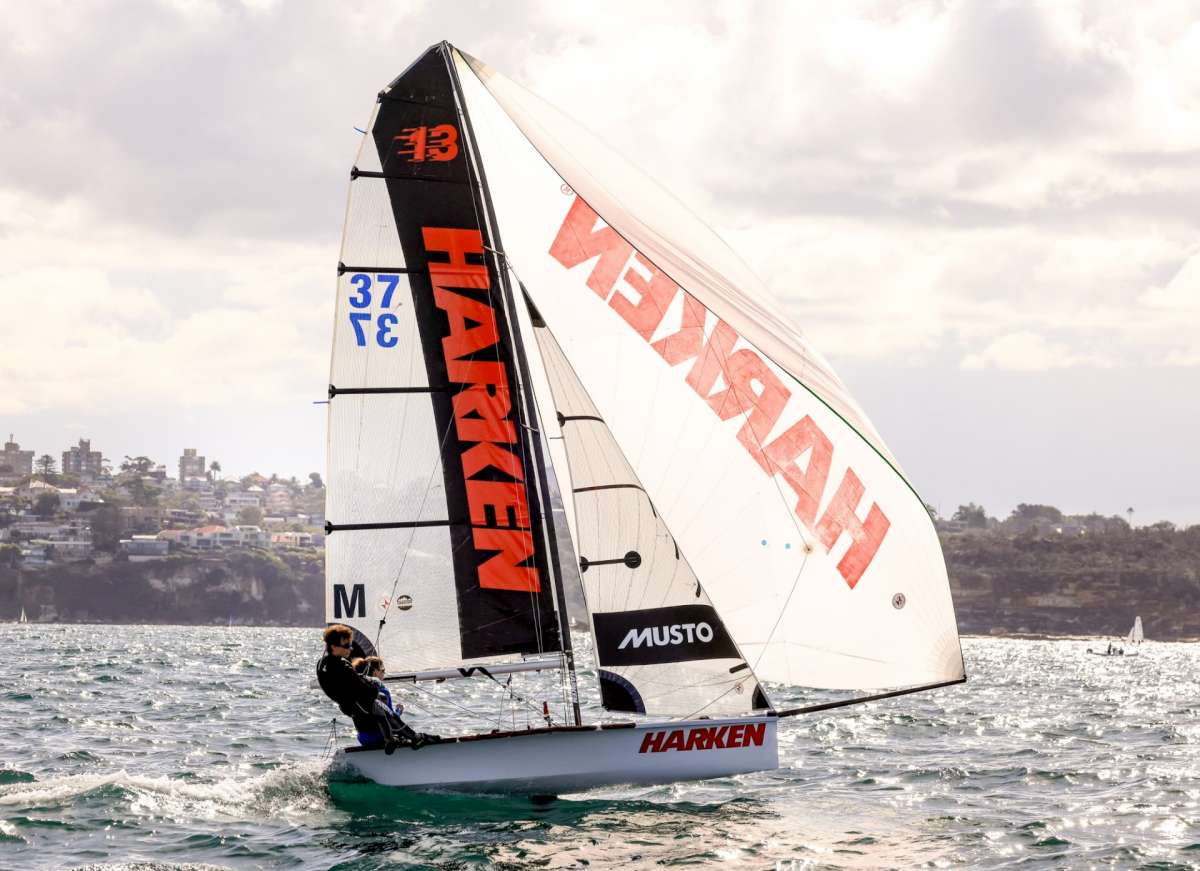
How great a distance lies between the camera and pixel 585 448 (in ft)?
38.5

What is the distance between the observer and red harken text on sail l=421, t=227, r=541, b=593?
12.1 metres

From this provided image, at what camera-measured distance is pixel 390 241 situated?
39.6 ft

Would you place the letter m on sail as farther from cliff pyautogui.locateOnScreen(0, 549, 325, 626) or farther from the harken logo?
cliff pyautogui.locateOnScreen(0, 549, 325, 626)

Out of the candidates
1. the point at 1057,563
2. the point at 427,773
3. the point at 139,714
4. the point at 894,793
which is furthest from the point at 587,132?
the point at 1057,563

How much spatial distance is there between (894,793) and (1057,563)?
125 m

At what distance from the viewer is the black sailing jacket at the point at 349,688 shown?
11.0m

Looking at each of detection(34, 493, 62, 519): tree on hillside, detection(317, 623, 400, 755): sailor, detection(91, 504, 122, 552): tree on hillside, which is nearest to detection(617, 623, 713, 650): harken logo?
detection(317, 623, 400, 755): sailor

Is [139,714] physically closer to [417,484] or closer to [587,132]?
[417,484]

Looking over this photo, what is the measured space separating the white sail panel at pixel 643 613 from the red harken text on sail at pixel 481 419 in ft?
2.49

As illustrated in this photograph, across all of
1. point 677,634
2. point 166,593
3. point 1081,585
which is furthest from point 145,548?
point 677,634

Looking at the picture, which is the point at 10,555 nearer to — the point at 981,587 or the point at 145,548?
the point at 145,548

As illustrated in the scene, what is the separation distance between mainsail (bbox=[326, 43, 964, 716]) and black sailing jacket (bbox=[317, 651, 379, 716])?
32.9 inches

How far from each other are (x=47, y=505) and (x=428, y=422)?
17013 centimetres

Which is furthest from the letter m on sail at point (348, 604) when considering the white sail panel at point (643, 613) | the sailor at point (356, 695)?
the white sail panel at point (643, 613)
